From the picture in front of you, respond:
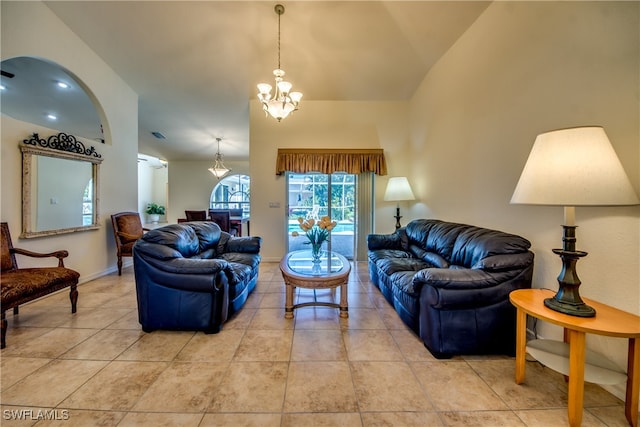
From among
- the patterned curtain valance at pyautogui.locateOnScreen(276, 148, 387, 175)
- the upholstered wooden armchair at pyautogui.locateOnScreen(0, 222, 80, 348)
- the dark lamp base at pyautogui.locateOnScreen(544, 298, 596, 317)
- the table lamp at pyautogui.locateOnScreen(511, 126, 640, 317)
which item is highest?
the patterned curtain valance at pyautogui.locateOnScreen(276, 148, 387, 175)

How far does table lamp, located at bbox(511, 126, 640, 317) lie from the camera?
50.6 inches

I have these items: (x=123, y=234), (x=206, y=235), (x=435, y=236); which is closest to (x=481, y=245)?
(x=435, y=236)

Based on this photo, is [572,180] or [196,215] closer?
[572,180]

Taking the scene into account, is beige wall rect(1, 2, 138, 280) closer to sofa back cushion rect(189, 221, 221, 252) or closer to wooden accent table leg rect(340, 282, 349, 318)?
sofa back cushion rect(189, 221, 221, 252)

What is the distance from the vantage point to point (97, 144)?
3.89 m

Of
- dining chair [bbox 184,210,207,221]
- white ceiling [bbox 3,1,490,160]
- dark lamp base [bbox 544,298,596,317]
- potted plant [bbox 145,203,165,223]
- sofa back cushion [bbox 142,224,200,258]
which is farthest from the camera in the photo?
potted plant [bbox 145,203,165,223]

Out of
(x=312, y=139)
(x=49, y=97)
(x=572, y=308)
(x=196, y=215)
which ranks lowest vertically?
(x=572, y=308)

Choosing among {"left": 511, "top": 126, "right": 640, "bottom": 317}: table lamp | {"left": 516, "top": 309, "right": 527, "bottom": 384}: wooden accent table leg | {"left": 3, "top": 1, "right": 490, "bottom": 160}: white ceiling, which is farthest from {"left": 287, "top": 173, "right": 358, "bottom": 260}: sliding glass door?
{"left": 511, "top": 126, "right": 640, "bottom": 317}: table lamp

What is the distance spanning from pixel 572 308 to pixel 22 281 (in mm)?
4151

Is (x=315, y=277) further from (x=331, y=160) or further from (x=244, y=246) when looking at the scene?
(x=331, y=160)

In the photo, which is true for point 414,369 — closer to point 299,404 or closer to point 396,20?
point 299,404

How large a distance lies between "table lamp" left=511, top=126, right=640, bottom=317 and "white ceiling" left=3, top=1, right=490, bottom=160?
2524 millimetres

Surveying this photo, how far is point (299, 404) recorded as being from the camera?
1.51 metres

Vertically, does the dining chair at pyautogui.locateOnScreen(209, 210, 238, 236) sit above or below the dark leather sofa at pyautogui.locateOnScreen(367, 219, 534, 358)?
above
